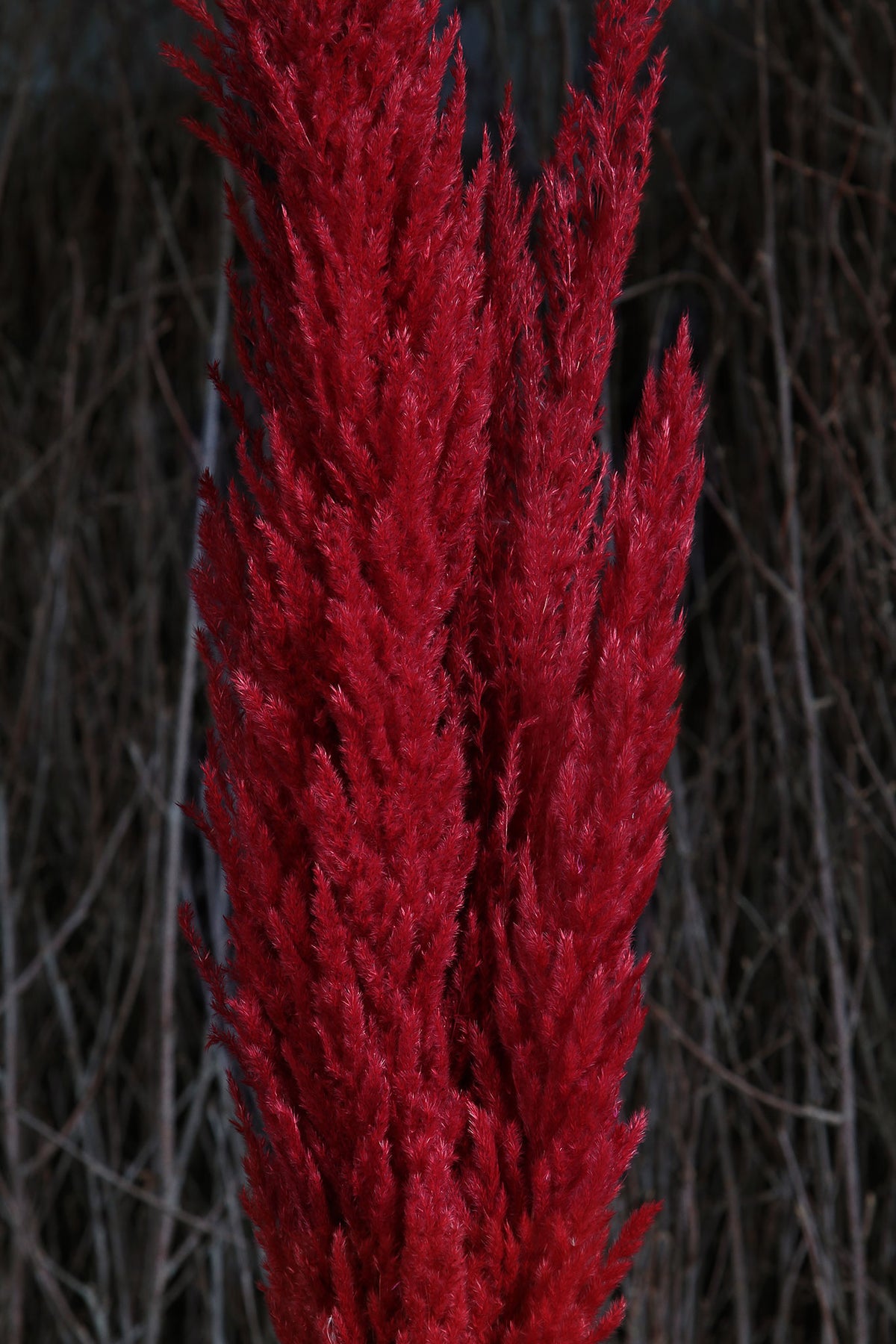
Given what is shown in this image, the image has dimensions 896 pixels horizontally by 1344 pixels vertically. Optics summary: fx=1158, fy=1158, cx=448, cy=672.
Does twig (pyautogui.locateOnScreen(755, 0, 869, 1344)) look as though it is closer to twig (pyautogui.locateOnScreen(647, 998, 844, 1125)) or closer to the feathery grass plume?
twig (pyautogui.locateOnScreen(647, 998, 844, 1125))

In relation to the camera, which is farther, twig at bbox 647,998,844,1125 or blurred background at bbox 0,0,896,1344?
blurred background at bbox 0,0,896,1344

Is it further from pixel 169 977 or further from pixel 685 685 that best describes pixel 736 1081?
pixel 169 977

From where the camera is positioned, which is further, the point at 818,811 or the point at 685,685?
the point at 685,685

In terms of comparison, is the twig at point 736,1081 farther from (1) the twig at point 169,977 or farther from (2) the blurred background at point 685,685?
(1) the twig at point 169,977

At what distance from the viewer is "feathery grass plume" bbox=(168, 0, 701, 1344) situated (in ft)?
2.01

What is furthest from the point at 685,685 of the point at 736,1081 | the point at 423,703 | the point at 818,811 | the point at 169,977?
the point at 423,703

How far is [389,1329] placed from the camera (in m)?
0.62

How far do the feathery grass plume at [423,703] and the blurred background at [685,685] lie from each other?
0.82m

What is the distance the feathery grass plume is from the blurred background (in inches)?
32.2

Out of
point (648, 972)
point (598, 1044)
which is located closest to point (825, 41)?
point (648, 972)

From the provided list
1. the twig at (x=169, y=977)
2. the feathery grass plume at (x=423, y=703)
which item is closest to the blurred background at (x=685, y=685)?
the twig at (x=169, y=977)

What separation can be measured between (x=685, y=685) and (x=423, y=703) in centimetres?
124

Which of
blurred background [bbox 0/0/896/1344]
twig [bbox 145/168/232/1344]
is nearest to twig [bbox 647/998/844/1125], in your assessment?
blurred background [bbox 0/0/896/1344]

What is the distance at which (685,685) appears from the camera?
180cm
